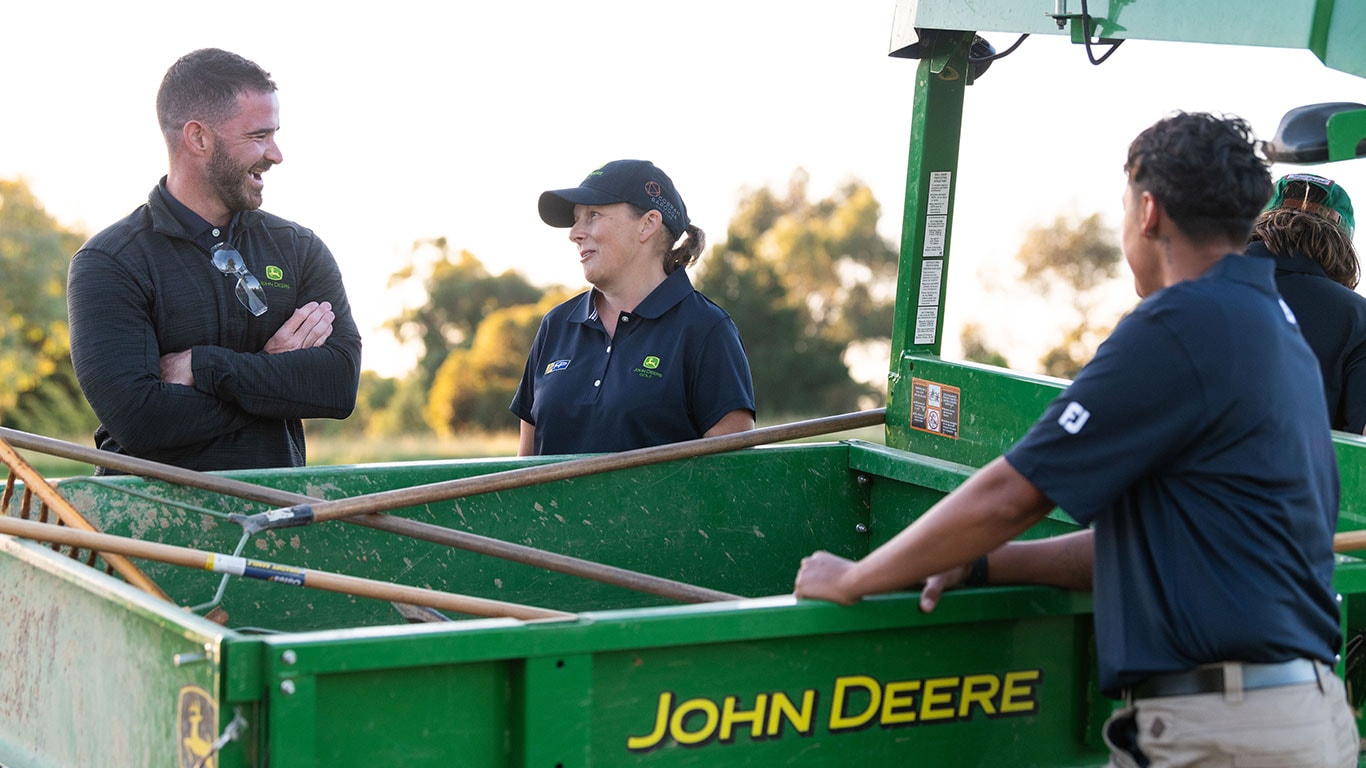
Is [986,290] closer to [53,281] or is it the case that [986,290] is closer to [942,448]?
[53,281]

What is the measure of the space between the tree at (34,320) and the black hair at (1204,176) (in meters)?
22.9

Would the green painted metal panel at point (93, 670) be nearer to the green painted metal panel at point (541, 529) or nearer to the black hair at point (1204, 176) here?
the green painted metal panel at point (541, 529)

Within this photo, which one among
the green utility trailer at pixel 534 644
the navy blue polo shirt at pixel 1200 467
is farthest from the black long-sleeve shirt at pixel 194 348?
the navy blue polo shirt at pixel 1200 467

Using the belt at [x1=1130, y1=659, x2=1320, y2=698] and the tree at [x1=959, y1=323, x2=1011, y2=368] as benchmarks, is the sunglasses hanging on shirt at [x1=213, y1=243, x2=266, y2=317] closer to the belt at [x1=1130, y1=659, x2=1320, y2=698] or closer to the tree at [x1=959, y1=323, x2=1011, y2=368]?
the belt at [x1=1130, y1=659, x2=1320, y2=698]

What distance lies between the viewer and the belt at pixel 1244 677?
91.8 inches

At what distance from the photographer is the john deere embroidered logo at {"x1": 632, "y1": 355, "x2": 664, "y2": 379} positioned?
432 centimetres

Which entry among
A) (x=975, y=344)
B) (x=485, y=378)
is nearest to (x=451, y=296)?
(x=485, y=378)

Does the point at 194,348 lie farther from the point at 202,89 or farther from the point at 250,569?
the point at 250,569

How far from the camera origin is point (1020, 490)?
2.38 m

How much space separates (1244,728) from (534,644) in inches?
43.3

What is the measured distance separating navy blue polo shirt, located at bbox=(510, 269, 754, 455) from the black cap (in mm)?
219

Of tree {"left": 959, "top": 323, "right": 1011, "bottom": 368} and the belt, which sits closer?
the belt

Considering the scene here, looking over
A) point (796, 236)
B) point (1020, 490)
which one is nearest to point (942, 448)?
point (1020, 490)

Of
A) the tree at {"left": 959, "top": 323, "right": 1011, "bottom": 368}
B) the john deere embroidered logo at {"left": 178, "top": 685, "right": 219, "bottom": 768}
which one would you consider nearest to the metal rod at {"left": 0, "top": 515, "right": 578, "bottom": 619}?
the john deere embroidered logo at {"left": 178, "top": 685, "right": 219, "bottom": 768}
